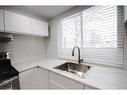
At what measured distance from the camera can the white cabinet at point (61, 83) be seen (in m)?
0.96

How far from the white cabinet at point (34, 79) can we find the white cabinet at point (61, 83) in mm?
184

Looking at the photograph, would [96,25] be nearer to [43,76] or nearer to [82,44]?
[82,44]

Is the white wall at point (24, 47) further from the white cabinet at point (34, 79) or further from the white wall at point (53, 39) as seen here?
the white cabinet at point (34, 79)

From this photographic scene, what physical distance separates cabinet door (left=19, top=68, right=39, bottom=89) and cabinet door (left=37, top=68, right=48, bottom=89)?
68mm

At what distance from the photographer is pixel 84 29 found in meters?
1.67

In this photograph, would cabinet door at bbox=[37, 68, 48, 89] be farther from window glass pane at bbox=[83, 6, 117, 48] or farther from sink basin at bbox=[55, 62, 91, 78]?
window glass pane at bbox=[83, 6, 117, 48]

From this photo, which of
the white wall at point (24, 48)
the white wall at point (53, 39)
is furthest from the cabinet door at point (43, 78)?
the white wall at point (53, 39)

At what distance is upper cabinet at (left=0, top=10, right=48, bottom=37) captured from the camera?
142cm

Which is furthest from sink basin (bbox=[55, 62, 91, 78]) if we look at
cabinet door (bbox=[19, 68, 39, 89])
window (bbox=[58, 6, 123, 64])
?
cabinet door (bbox=[19, 68, 39, 89])

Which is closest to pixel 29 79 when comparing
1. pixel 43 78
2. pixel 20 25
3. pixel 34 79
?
pixel 34 79

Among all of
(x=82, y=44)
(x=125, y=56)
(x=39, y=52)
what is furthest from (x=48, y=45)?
(x=125, y=56)

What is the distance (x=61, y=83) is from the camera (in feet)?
3.76

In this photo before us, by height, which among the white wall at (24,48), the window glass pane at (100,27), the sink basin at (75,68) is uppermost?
the window glass pane at (100,27)
